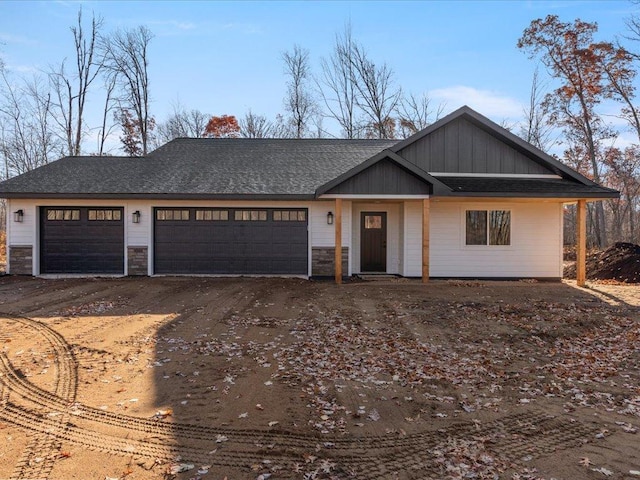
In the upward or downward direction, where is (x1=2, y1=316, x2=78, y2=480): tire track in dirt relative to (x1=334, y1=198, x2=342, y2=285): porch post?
downward

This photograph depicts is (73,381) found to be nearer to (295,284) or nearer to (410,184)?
(295,284)

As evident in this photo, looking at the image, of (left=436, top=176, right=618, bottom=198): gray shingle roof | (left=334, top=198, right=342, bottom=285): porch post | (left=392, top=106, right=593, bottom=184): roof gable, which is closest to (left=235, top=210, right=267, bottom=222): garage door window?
(left=334, top=198, right=342, bottom=285): porch post

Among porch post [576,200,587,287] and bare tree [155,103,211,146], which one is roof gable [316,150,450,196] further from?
bare tree [155,103,211,146]

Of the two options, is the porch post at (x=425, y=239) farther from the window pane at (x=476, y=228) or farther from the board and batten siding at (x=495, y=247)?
the window pane at (x=476, y=228)

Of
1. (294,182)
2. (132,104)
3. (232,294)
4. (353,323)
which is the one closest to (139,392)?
(353,323)

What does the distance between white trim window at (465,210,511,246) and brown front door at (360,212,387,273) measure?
2635 mm

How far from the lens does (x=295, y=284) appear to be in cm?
1288

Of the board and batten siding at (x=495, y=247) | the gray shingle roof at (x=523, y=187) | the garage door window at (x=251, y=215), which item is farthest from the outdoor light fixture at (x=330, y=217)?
the gray shingle roof at (x=523, y=187)

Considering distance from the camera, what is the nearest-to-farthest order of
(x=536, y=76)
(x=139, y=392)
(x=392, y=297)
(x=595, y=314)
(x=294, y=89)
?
(x=139, y=392) → (x=595, y=314) → (x=392, y=297) → (x=536, y=76) → (x=294, y=89)

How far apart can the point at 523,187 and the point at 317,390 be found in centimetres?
1015

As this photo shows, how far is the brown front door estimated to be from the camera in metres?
→ 15.0

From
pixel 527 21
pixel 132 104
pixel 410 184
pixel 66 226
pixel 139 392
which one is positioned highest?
pixel 527 21

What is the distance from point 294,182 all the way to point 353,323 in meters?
7.02

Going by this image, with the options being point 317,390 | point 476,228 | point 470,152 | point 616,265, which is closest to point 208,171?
point 470,152
